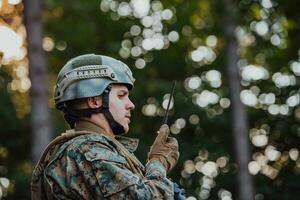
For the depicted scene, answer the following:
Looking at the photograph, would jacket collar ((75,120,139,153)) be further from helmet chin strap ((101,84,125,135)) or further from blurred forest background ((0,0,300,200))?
blurred forest background ((0,0,300,200))

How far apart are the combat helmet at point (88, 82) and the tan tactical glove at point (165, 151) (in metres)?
0.20

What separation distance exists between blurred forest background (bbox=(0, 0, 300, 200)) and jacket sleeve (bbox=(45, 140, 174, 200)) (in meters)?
13.9

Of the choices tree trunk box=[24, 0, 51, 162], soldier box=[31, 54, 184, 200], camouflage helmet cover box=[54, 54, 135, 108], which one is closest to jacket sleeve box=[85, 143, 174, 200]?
soldier box=[31, 54, 184, 200]

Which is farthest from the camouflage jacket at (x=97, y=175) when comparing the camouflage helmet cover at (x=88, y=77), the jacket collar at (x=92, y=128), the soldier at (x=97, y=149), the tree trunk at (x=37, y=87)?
the tree trunk at (x=37, y=87)

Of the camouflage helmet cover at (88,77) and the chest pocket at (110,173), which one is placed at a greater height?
the camouflage helmet cover at (88,77)

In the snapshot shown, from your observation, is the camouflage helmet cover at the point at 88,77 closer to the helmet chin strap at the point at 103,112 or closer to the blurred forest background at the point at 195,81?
the helmet chin strap at the point at 103,112

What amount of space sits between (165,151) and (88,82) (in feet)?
1.74

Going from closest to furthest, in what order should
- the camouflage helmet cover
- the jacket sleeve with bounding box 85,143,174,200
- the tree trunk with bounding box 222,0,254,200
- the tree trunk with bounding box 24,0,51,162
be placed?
the jacket sleeve with bounding box 85,143,174,200, the camouflage helmet cover, the tree trunk with bounding box 24,0,51,162, the tree trunk with bounding box 222,0,254,200

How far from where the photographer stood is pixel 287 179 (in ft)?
67.6

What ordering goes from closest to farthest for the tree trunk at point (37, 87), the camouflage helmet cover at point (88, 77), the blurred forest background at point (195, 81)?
the camouflage helmet cover at point (88, 77)
the tree trunk at point (37, 87)
the blurred forest background at point (195, 81)

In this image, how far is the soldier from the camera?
375cm

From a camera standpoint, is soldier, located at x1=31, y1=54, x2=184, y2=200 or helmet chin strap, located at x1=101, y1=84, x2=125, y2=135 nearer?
soldier, located at x1=31, y1=54, x2=184, y2=200

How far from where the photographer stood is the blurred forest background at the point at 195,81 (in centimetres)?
2044

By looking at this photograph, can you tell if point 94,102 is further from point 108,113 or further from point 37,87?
point 37,87
